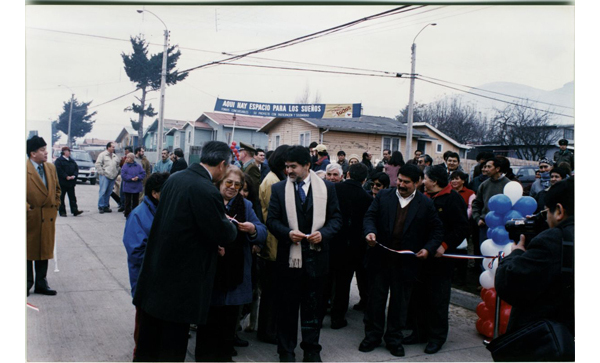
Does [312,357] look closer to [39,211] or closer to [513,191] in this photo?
[513,191]

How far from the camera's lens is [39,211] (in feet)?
20.2

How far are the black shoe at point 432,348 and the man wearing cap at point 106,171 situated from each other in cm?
1113

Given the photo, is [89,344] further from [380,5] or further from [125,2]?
[380,5]

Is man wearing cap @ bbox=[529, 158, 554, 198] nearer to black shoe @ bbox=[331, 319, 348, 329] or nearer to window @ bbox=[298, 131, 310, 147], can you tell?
black shoe @ bbox=[331, 319, 348, 329]

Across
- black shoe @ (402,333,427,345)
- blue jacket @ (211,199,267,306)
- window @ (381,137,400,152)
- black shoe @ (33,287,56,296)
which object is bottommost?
black shoe @ (402,333,427,345)

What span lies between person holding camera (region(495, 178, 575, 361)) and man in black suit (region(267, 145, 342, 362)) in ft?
6.08

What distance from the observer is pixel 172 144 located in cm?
5244

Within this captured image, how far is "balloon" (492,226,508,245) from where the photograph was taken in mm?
5402

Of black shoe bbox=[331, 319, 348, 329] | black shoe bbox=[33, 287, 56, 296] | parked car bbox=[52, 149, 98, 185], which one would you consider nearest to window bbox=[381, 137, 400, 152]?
parked car bbox=[52, 149, 98, 185]

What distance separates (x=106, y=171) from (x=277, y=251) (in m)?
10.6

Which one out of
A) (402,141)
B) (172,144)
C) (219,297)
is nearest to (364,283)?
(219,297)

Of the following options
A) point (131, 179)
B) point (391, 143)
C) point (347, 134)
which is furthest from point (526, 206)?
point (391, 143)

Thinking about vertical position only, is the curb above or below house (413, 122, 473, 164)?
below

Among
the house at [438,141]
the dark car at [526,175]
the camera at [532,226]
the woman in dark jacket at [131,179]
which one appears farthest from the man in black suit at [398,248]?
the house at [438,141]
